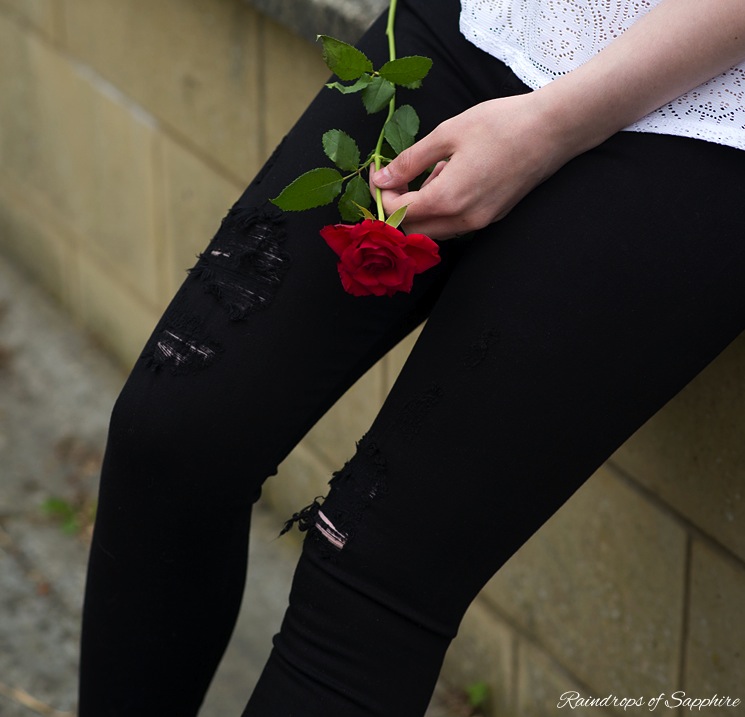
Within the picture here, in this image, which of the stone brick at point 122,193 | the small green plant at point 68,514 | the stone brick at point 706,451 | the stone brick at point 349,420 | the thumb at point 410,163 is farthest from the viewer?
the stone brick at point 122,193

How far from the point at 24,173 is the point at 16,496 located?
0.95 metres

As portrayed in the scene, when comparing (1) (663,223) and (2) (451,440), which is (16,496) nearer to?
(2) (451,440)

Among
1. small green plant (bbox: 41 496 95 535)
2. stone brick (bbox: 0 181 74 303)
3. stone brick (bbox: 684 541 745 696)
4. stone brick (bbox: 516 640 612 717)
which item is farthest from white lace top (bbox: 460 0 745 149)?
stone brick (bbox: 0 181 74 303)

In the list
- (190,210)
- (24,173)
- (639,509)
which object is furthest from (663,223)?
(24,173)

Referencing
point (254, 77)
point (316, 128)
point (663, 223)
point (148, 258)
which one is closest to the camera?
point (663, 223)

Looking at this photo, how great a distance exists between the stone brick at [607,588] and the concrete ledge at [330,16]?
71 cm

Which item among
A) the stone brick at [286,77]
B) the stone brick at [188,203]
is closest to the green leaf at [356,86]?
the stone brick at [286,77]

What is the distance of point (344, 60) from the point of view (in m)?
1.15

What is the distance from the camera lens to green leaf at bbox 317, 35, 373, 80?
3.73 ft

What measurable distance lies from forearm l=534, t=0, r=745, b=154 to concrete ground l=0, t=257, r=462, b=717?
4.06 feet

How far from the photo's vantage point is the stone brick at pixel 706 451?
4.48 feet

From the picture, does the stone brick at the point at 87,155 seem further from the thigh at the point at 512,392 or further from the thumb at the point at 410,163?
the thigh at the point at 512,392

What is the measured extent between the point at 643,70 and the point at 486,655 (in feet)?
3.93

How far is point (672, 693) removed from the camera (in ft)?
5.26
